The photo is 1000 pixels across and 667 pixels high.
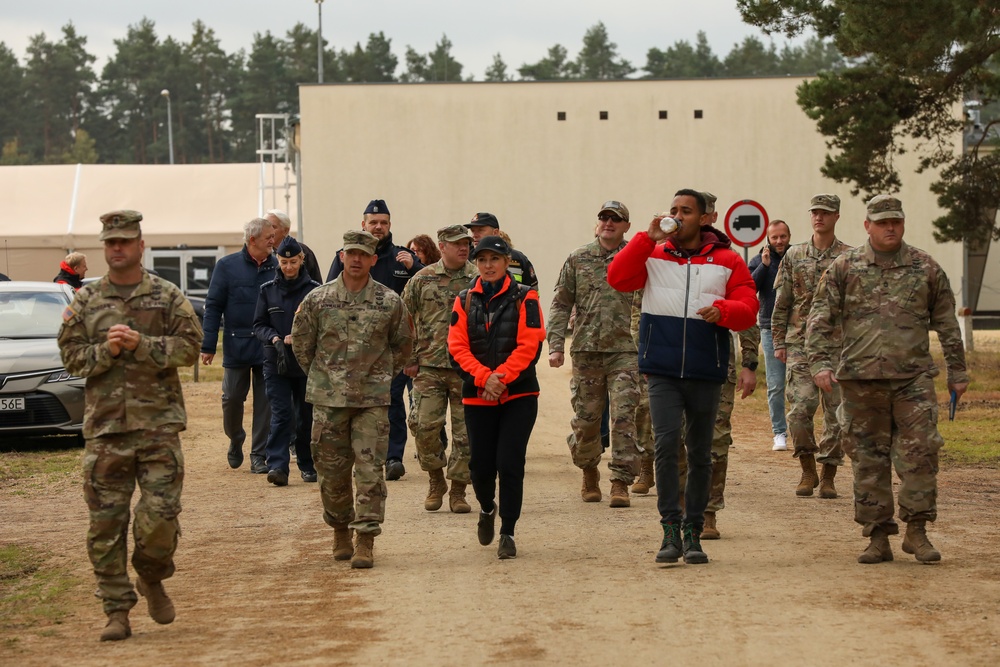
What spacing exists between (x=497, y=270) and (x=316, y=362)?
1.27 m

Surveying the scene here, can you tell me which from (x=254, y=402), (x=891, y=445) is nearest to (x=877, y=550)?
(x=891, y=445)

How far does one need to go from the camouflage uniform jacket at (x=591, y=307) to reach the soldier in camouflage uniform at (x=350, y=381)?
220 centimetres

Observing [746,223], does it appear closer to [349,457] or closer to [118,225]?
[349,457]

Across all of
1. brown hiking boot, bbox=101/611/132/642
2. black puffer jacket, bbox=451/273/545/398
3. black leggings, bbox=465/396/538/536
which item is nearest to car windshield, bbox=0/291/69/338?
black puffer jacket, bbox=451/273/545/398

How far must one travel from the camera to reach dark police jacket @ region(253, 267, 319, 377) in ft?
39.7

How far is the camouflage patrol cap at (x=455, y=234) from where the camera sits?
11064mm

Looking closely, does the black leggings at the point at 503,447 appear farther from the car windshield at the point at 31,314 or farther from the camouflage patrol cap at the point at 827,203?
the car windshield at the point at 31,314

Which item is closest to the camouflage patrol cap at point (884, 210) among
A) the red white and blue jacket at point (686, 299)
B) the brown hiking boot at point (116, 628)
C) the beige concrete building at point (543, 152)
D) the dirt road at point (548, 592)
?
the red white and blue jacket at point (686, 299)

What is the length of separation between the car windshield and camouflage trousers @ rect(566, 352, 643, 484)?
22.9ft

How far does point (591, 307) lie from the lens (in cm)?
1091

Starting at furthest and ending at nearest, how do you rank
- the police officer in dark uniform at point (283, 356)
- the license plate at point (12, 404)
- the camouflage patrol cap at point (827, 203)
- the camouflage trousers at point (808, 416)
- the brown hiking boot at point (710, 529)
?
the license plate at point (12, 404) → the police officer in dark uniform at point (283, 356) → the camouflage trousers at point (808, 416) → the camouflage patrol cap at point (827, 203) → the brown hiking boot at point (710, 529)

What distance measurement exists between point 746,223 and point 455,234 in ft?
26.7

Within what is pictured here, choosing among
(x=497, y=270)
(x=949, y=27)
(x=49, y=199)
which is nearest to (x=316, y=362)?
(x=497, y=270)

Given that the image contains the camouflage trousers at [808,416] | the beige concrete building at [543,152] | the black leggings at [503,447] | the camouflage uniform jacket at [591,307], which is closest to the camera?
the black leggings at [503,447]
